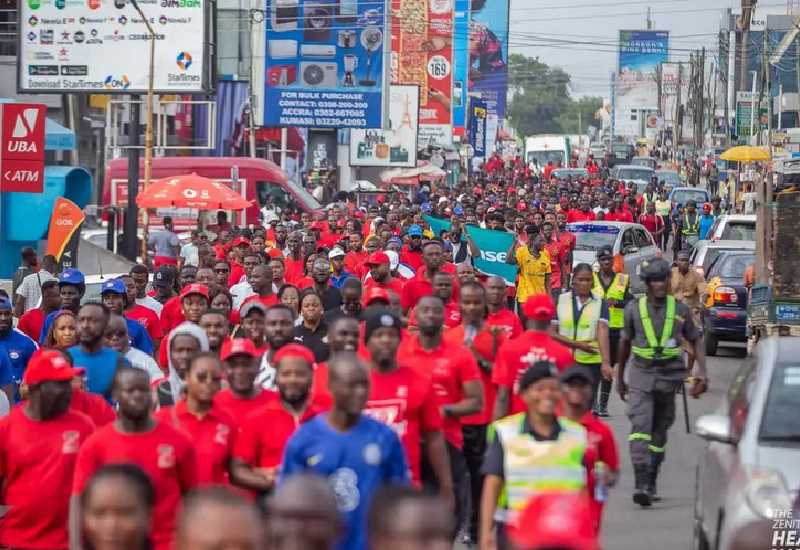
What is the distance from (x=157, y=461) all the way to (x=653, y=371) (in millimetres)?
5845

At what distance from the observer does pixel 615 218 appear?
3347 centimetres

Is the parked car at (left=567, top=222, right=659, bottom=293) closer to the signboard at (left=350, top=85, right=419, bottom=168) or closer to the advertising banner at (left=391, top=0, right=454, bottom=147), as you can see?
the signboard at (left=350, top=85, right=419, bottom=168)

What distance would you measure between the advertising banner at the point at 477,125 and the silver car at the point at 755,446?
250 feet

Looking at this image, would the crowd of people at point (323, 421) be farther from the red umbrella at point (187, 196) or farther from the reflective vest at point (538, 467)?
the red umbrella at point (187, 196)

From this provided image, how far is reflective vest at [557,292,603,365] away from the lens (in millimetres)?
14039

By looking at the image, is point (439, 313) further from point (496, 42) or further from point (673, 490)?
point (496, 42)

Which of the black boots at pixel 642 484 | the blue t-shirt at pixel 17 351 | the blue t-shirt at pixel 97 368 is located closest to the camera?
the blue t-shirt at pixel 97 368

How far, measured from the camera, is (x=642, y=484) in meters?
12.2

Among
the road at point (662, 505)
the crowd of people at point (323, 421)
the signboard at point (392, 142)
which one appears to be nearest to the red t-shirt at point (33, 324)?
the crowd of people at point (323, 421)

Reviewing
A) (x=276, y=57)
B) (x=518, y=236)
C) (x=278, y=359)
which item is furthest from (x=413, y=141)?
(x=278, y=359)

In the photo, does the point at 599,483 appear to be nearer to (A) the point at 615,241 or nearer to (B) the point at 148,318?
(B) the point at 148,318

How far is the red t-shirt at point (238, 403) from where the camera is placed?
838 centimetres

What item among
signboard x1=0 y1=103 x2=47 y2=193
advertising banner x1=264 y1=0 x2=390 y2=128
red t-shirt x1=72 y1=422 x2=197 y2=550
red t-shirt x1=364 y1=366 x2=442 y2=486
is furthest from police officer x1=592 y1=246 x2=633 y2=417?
advertising banner x1=264 y1=0 x2=390 y2=128

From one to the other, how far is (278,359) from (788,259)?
1044cm
